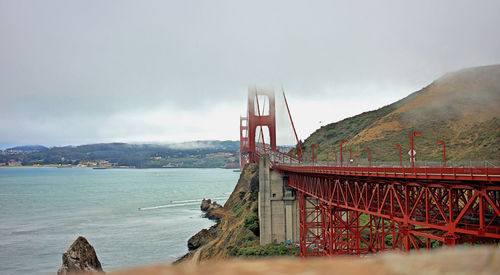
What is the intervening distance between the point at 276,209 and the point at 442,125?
36.5m

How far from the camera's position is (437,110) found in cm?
6975

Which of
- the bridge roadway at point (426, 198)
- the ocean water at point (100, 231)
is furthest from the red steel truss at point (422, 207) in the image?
the ocean water at point (100, 231)

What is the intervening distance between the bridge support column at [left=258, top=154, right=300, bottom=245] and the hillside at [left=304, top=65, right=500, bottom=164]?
914 cm

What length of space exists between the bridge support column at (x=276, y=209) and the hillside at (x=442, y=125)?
9142 mm

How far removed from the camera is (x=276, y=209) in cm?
3744

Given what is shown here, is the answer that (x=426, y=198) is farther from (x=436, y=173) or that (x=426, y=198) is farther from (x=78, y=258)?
(x=78, y=258)

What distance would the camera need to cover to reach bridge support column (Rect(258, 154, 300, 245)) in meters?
36.8

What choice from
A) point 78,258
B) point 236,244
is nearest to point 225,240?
point 236,244

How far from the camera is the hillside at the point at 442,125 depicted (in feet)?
164

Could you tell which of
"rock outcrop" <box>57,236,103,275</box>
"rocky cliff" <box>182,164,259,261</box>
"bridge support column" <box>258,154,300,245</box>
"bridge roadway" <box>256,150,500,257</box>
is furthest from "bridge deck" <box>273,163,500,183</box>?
"rocky cliff" <box>182,164,259,261</box>

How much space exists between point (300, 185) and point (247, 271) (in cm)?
3120

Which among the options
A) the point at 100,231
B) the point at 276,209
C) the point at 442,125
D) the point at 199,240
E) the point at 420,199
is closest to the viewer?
the point at 420,199

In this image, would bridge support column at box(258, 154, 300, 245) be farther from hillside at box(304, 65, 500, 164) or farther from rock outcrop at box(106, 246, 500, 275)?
rock outcrop at box(106, 246, 500, 275)

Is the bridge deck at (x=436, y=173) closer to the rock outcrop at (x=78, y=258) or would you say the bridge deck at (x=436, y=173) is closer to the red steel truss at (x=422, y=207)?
the red steel truss at (x=422, y=207)
